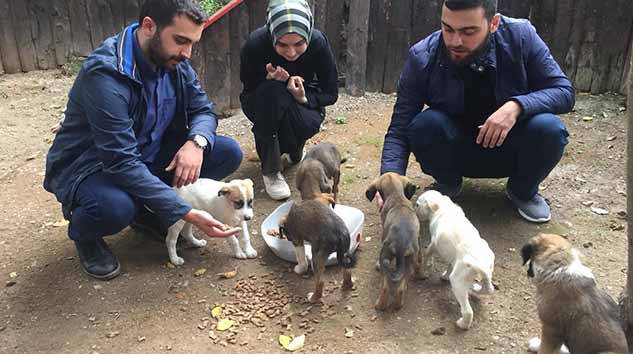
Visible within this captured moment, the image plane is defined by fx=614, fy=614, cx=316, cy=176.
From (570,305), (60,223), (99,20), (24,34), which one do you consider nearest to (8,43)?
(24,34)

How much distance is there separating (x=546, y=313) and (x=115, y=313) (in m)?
2.31

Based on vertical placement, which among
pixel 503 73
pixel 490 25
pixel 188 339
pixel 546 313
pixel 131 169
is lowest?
pixel 188 339

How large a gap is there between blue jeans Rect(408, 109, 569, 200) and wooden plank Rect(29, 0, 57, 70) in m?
4.98

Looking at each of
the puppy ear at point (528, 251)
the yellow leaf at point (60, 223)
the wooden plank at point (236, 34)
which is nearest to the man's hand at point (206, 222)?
the yellow leaf at point (60, 223)

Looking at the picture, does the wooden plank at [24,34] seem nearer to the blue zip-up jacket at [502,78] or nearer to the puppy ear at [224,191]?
the puppy ear at [224,191]

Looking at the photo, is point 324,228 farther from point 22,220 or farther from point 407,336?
point 22,220

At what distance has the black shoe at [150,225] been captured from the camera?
412cm

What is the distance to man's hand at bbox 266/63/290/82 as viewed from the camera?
4641 millimetres

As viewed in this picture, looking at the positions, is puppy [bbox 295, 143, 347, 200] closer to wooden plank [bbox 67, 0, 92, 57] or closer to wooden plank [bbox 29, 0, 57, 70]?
wooden plank [bbox 67, 0, 92, 57]

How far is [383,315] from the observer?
3.44 metres

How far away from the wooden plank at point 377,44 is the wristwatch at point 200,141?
125 inches

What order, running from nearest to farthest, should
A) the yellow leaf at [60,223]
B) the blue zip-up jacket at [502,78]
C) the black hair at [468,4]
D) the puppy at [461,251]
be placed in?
1. the puppy at [461,251]
2. the black hair at [468,4]
3. the blue zip-up jacket at [502,78]
4. the yellow leaf at [60,223]

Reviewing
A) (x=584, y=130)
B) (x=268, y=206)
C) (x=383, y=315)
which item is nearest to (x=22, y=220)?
(x=268, y=206)

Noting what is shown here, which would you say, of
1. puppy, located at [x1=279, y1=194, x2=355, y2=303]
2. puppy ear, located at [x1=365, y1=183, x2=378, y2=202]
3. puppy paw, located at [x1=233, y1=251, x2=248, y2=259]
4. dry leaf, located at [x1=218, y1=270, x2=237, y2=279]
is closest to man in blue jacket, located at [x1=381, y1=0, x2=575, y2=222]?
puppy ear, located at [x1=365, y1=183, x2=378, y2=202]
